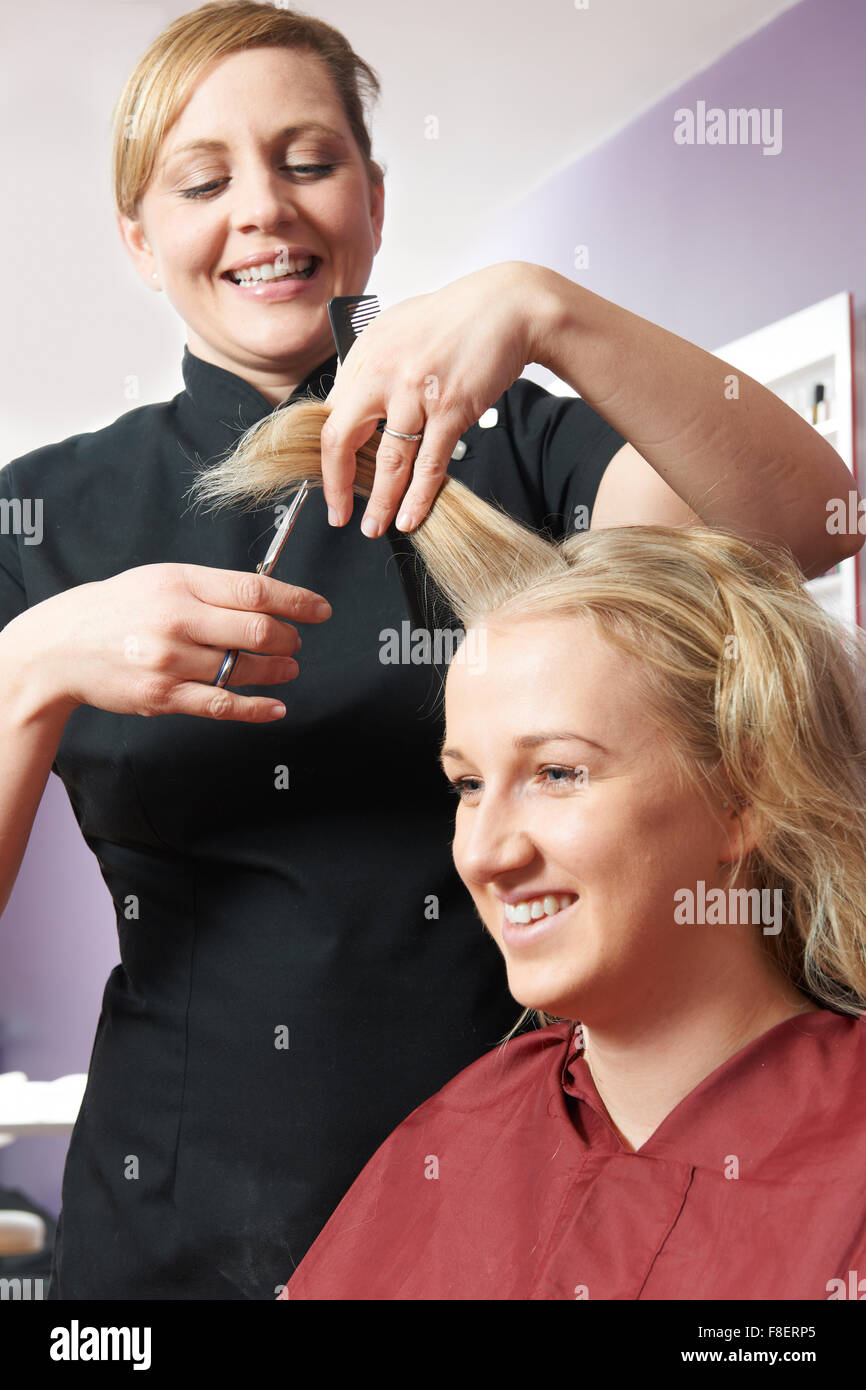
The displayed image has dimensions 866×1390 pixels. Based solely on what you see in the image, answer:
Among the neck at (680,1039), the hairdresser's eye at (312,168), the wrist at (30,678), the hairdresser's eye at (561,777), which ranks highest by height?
the hairdresser's eye at (312,168)

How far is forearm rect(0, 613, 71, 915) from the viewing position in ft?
3.40

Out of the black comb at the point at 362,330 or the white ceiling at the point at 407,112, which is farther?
the white ceiling at the point at 407,112

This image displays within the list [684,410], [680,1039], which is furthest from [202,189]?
[680,1039]

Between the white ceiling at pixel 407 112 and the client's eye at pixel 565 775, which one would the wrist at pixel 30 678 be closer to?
the client's eye at pixel 565 775

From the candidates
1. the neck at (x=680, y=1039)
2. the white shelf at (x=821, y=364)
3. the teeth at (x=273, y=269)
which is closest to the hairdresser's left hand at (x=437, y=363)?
the teeth at (x=273, y=269)

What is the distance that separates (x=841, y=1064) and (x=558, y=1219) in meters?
0.27

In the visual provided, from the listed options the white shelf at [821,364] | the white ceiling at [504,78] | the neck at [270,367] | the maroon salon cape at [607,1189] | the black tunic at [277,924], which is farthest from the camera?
the white shelf at [821,364]

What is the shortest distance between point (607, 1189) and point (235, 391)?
82 centimetres

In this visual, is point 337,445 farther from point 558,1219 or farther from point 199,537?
point 558,1219

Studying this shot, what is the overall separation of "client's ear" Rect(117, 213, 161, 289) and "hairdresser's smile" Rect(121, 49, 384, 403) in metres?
0.02

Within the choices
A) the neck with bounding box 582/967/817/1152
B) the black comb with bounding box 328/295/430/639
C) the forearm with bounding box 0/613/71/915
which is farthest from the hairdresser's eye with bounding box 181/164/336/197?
the neck with bounding box 582/967/817/1152

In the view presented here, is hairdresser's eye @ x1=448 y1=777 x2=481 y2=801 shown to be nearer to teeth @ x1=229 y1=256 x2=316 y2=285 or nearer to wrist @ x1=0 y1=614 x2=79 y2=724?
wrist @ x1=0 y1=614 x2=79 y2=724

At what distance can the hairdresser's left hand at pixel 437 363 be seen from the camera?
0.96m
